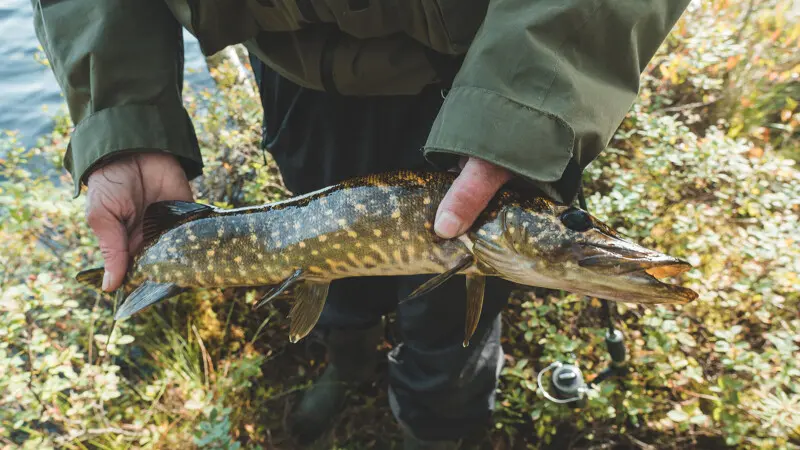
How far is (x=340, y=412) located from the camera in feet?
7.71

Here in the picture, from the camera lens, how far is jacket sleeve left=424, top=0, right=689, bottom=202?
968mm

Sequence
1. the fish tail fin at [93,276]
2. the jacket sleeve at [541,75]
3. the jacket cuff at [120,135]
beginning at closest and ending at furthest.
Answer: the jacket sleeve at [541,75] < the jacket cuff at [120,135] < the fish tail fin at [93,276]

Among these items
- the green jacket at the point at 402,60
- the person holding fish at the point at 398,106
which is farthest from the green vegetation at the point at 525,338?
the green jacket at the point at 402,60

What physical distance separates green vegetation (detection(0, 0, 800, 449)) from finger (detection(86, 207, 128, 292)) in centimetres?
66

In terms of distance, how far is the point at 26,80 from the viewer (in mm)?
5148

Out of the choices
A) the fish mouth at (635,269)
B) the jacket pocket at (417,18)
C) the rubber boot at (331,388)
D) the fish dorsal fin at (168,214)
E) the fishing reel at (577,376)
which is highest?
the jacket pocket at (417,18)

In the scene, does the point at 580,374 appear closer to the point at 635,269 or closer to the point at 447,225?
the point at 635,269

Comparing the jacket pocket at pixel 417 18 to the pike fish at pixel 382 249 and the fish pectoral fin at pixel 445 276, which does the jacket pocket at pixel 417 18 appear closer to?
the pike fish at pixel 382 249

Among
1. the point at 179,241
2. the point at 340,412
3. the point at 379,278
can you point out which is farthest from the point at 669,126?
the point at 179,241

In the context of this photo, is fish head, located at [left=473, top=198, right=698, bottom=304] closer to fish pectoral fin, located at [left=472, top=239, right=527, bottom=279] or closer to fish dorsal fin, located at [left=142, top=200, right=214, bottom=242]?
fish pectoral fin, located at [left=472, top=239, right=527, bottom=279]

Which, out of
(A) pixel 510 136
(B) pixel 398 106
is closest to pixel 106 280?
(B) pixel 398 106

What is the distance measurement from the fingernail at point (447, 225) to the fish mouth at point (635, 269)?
0.92 ft

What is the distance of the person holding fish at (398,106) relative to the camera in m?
0.99

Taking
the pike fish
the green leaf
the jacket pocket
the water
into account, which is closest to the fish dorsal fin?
the pike fish
